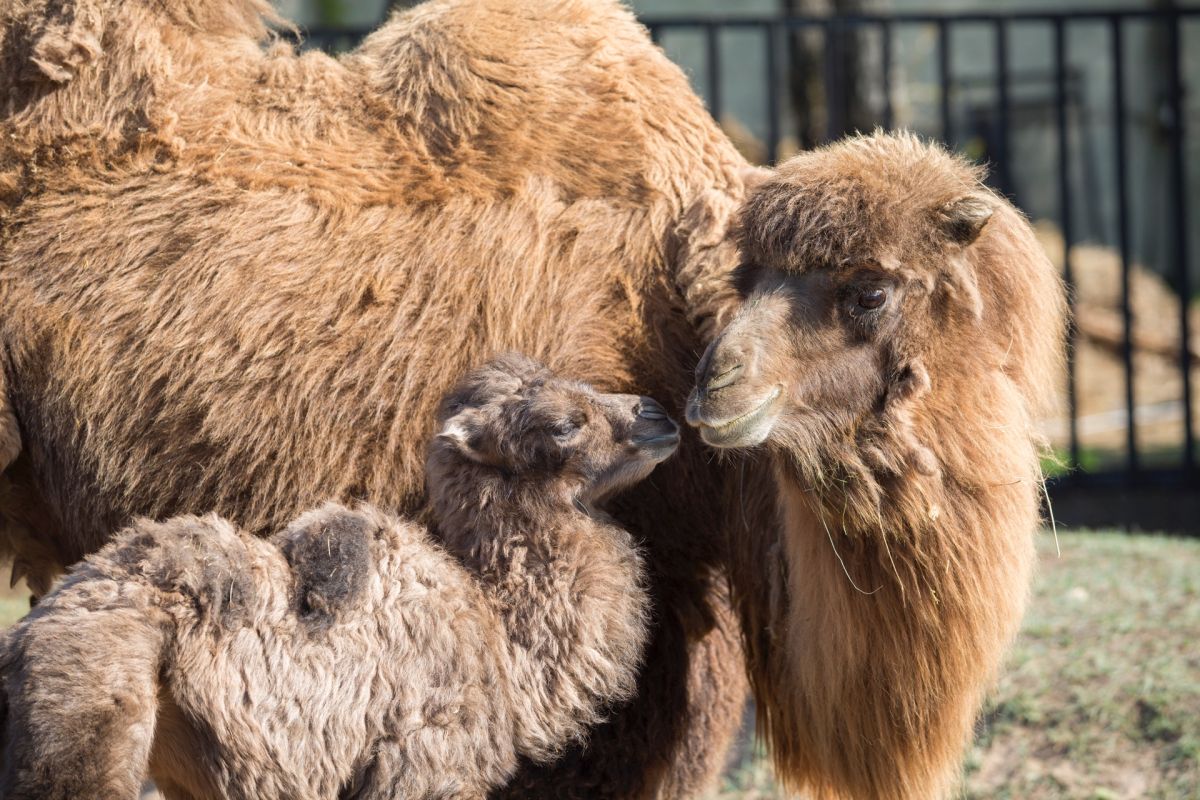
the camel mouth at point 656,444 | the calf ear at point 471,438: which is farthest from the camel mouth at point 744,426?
the calf ear at point 471,438

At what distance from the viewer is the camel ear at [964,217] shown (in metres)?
3.52

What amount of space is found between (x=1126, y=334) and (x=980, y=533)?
6396mm

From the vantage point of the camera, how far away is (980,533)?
3691 mm

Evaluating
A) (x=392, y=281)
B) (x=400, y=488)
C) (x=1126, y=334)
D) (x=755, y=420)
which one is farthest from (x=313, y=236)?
(x=1126, y=334)

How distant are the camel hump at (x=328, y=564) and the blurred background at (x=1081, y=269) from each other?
5.36 ft

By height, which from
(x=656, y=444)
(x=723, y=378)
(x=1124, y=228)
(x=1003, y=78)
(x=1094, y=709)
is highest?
(x=1003, y=78)

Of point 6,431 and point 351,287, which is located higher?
point 351,287

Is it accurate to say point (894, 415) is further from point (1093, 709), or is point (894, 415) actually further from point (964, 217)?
point (1093, 709)

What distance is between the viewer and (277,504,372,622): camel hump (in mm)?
3568

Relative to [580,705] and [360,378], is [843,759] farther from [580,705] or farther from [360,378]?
[360,378]

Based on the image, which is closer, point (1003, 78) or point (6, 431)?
point (6, 431)

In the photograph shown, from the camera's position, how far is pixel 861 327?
356 centimetres

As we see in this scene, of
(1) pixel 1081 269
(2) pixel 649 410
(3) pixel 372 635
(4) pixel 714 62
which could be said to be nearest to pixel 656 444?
(2) pixel 649 410

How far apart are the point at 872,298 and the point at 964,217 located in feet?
0.98
